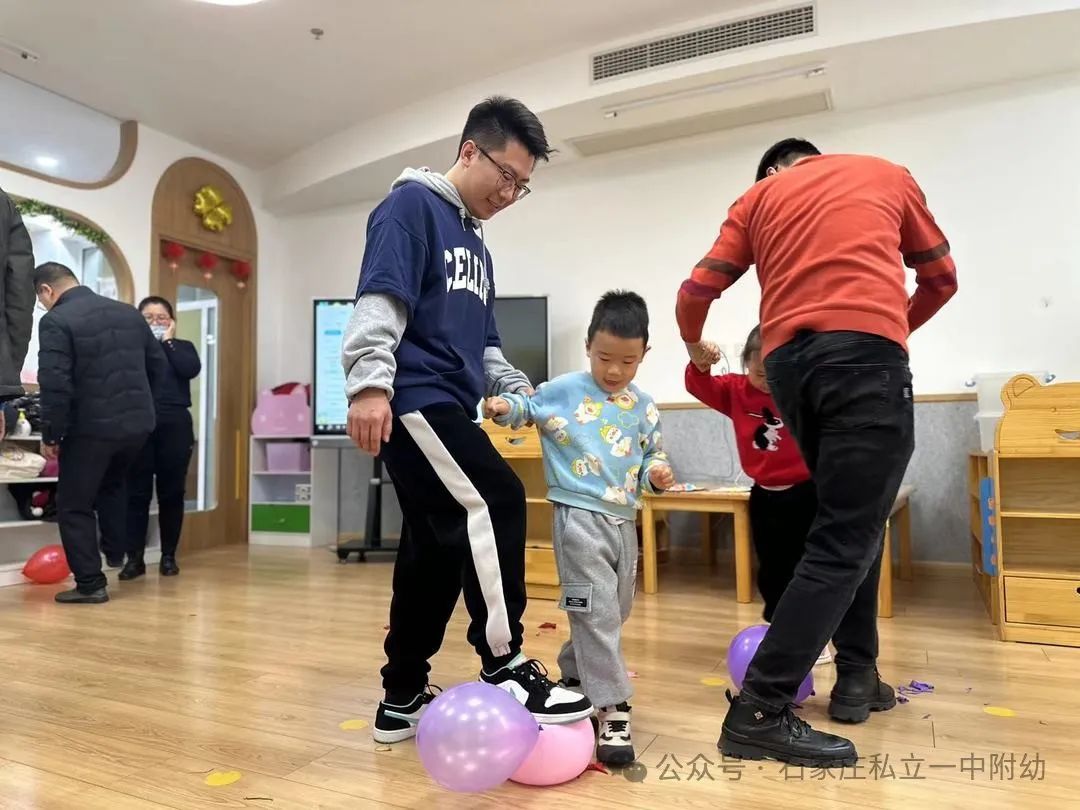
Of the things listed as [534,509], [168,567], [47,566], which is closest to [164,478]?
[168,567]

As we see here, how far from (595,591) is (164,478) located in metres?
3.04

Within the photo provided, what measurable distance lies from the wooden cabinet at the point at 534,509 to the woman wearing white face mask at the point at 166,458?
5.17 ft

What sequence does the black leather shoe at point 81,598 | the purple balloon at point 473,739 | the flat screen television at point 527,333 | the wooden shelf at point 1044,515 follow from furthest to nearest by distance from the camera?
the flat screen television at point 527,333 < the black leather shoe at point 81,598 < the wooden shelf at point 1044,515 < the purple balloon at point 473,739

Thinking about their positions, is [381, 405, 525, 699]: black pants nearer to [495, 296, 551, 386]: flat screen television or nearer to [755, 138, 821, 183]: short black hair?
[755, 138, 821, 183]: short black hair

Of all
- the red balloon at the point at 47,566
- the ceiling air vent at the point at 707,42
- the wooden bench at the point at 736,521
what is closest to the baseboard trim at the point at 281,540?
the red balloon at the point at 47,566

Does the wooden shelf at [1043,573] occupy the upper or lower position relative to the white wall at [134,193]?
lower

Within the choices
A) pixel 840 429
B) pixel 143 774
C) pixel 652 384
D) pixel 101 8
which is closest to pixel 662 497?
pixel 652 384

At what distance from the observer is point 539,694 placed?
1.33 m

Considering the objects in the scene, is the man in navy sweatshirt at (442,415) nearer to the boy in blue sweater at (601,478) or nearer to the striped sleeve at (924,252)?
the boy in blue sweater at (601,478)

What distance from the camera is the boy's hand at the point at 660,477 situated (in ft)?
4.94

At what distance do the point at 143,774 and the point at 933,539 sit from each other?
130 inches

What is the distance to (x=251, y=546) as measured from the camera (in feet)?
15.7

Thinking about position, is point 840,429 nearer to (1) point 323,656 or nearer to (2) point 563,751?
(2) point 563,751

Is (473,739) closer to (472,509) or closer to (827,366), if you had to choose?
(472,509)
